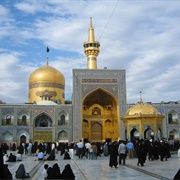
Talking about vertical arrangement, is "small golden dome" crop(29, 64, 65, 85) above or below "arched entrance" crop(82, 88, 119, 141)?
above

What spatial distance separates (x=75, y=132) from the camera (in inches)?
1030

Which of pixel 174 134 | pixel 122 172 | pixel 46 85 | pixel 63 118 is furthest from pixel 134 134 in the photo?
pixel 46 85

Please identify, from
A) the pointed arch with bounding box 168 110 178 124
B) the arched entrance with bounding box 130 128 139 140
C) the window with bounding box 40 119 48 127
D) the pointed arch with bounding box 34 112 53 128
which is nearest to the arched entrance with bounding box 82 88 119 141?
the pointed arch with bounding box 34 112 53 128

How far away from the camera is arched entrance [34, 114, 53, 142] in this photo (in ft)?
88.1

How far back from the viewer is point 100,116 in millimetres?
29469

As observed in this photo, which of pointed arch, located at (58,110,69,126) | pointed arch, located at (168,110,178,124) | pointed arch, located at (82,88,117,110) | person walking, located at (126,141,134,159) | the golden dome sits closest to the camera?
person walking, located at (126,141,134,159)

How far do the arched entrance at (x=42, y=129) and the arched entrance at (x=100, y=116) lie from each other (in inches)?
138

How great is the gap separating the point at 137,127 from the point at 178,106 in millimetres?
14777

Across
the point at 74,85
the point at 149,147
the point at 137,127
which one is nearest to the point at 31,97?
the point at 74,85

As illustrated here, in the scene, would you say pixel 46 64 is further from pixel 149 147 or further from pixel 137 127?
pixel 149 147

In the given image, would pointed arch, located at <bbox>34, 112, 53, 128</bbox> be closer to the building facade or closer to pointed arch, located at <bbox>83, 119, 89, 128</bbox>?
the building facade

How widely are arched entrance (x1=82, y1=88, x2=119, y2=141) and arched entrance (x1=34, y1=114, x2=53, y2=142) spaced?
3.50 m

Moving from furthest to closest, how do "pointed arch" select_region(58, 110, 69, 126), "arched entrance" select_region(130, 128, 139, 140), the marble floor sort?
"pointed arch" select_region(58, 110, 69, 126)
"arched entrance" select_region(130, 128, 139, 140)
the marble floor

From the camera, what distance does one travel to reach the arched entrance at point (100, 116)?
28500 millimetres
